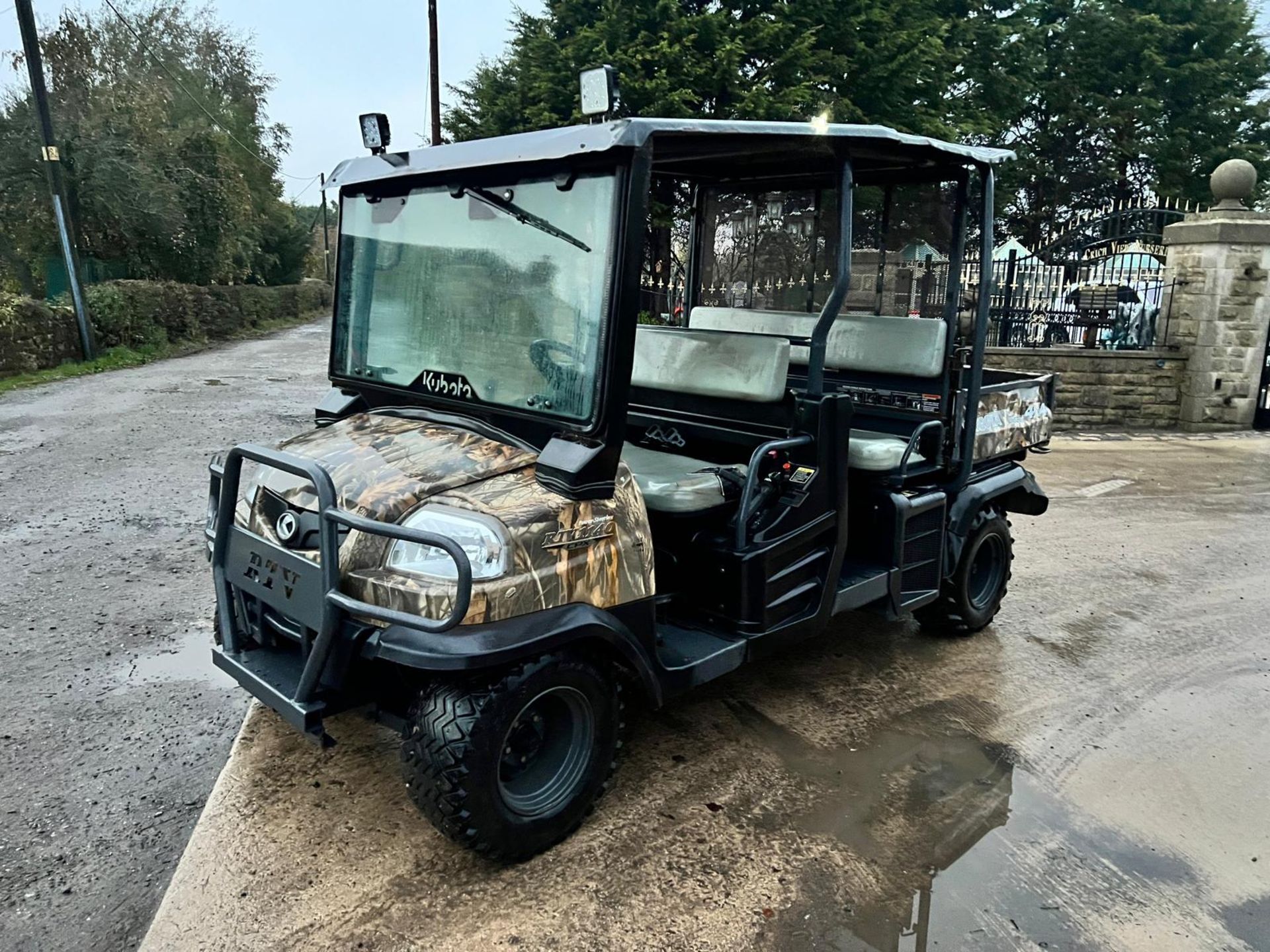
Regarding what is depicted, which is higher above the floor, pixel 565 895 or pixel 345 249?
pixel 345 249

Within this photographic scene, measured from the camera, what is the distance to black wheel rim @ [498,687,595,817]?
2.90 metres

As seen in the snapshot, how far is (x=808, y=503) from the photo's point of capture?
359 cm

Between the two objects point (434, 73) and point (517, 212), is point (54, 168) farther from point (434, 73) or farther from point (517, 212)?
point (517, 212)

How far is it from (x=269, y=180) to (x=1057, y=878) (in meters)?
36.4

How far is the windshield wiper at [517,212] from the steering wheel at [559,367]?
33 centimetres

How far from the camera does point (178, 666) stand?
4.32m

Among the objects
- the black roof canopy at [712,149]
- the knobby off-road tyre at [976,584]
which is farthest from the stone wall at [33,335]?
the knobby off-road tyre at [976,584]

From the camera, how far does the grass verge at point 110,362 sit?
13148mm

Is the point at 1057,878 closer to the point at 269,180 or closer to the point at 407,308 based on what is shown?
the point at 407,308

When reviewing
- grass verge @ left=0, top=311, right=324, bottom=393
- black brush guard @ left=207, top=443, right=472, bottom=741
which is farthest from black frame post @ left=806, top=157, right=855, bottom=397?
grass verge @ left=0, top=311, right=324, bottom=393

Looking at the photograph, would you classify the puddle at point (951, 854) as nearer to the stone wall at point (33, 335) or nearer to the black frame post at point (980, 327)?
the black frame post at point (980, 327)

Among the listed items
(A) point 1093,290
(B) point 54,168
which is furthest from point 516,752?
(B) point 54,168

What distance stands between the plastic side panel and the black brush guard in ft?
10.5

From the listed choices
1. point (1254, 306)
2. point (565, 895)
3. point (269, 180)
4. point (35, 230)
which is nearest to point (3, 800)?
point (565, 895)
